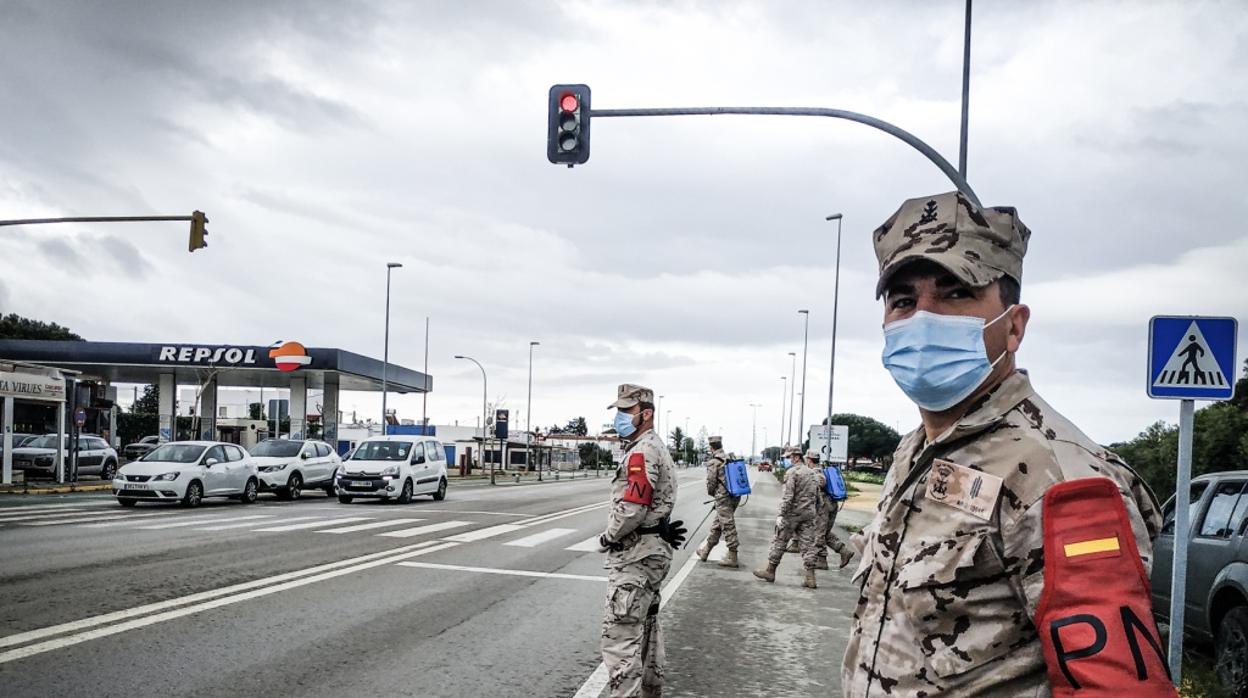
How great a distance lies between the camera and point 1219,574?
7.25 metres

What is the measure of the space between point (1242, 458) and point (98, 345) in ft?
155

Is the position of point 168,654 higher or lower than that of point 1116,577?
lower

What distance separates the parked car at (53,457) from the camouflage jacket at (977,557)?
31.0 m

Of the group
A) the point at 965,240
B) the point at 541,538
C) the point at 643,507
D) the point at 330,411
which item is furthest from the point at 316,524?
the point at 330,411

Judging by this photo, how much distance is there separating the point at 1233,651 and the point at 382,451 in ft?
72.2

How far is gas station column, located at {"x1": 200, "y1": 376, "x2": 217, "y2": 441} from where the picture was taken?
4422cm

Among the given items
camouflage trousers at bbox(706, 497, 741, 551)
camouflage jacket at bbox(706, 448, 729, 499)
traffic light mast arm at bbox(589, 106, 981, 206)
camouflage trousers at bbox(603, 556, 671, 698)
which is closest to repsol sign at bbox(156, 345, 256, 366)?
camouflage jacket at bbox(706, 448, 729, 499)

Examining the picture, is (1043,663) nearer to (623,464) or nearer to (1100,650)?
(1100,650)

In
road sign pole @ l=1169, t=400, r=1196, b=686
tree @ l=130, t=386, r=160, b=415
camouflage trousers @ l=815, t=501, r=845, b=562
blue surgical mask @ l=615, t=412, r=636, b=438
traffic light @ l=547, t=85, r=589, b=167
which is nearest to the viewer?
blue surgical mask @ l=615, t=412, r=636, b=438

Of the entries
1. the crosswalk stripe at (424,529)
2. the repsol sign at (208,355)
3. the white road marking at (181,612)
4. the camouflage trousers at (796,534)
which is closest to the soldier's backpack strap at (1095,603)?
the white road marking at (181,612)

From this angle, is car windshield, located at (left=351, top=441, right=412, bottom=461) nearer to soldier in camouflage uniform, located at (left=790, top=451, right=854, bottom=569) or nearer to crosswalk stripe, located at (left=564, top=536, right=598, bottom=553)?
crosswalk stripe, located at (left=564, top=536, right=598, bottom=553)

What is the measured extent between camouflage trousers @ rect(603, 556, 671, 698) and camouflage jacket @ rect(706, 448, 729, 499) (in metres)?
7.74

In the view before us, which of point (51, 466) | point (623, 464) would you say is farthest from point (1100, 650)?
point (51, 466)

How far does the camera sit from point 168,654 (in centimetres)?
645
